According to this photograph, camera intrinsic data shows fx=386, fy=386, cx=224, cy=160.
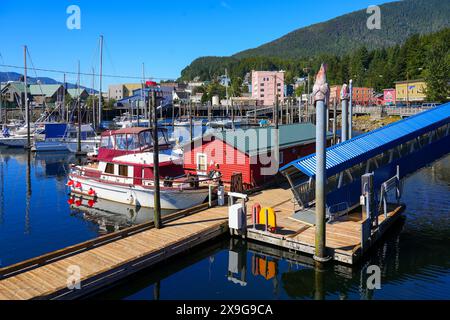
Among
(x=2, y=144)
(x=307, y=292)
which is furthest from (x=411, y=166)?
(x=2, y=144)

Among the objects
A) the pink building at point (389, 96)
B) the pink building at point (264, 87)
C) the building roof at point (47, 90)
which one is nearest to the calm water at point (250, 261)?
the pink building at point (389, 96)

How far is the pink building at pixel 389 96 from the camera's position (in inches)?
4306

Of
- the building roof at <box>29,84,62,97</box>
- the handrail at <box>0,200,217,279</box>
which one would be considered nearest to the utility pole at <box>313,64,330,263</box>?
the handrail at <box>0,200,217,279</box>

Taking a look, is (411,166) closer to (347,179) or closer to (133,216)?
(347,179)

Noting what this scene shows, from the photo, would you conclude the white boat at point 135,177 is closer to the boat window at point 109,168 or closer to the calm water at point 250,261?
the boat window at point 109,168

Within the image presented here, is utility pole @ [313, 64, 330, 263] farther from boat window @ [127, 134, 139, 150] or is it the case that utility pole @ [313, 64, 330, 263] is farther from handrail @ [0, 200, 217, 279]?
boat window @ [127, 134, 139, 150]

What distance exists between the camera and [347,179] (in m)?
18.6

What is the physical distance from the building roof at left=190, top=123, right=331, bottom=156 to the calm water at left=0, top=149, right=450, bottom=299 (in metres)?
7.11

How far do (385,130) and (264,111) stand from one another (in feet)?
319

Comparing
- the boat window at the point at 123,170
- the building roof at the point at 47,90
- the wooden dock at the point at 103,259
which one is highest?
the building roof at the point at 47,90

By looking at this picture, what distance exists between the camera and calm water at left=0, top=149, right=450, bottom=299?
13188 mm

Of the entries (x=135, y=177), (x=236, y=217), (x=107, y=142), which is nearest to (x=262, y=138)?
(x=135, y=177)

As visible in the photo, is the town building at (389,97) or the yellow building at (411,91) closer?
the yellow building at (411,91)

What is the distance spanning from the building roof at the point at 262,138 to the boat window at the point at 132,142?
4630mm
